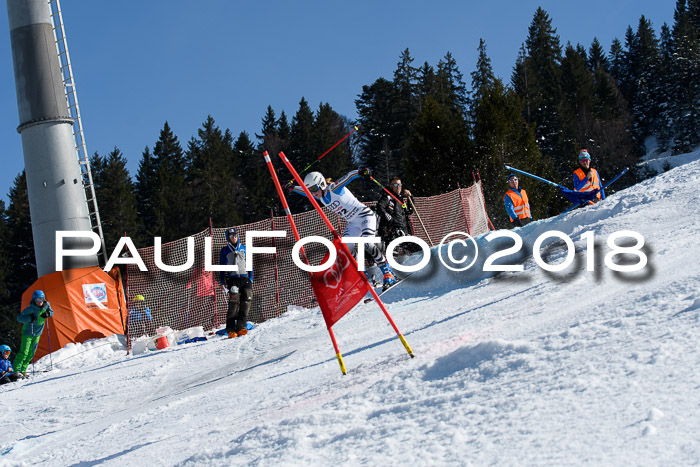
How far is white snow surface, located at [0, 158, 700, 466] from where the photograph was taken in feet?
9.91

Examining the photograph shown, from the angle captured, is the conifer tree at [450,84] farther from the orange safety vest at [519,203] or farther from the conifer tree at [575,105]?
the orange safety vest at [519,203]

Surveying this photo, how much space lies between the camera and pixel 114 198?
50.6 metres

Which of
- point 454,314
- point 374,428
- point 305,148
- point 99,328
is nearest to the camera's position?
point 374,428

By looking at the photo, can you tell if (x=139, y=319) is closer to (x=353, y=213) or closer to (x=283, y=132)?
(x=353, y=213)

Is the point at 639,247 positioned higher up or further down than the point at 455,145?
further down

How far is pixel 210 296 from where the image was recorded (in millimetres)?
15133

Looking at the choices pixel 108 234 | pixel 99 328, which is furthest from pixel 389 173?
pixel 99 328

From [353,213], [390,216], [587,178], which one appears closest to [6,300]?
[390,216]

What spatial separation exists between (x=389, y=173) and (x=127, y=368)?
4502 cm

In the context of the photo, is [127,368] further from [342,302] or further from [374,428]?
[374,428]

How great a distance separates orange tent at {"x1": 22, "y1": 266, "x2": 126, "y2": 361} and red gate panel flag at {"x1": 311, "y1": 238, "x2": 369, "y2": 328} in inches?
458

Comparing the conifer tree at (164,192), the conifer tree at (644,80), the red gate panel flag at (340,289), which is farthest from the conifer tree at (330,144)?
the red gate panel flag at (340,289)

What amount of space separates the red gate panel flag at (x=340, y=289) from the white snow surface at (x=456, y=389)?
0.56 metres

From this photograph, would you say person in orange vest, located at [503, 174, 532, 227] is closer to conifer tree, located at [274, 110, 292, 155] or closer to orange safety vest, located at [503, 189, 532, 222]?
orange safety vest, located at [503, 189, 532, 222]
